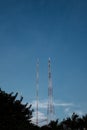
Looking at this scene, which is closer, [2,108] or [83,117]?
[2,108]

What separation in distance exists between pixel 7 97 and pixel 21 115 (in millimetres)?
3194

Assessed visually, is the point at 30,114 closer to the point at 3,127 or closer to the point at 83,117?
the point at 3,127

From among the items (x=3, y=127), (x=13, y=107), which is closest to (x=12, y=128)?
(x=3, y=127)

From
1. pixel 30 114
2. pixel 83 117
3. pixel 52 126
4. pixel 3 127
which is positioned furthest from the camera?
pixel 83 117

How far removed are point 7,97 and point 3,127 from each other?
643 cm

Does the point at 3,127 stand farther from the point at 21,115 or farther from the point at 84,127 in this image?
the point at 84,127

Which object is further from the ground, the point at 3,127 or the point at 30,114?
the point at 30,114

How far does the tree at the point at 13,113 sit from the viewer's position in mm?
37569

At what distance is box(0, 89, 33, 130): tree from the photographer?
123 feet

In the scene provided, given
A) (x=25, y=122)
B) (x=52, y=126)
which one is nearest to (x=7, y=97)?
(x=25, y=122)

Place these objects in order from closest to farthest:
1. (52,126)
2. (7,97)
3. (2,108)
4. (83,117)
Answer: (2,108) → (7,97) → (52,126) → (83,117)

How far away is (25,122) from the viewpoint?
140 feet

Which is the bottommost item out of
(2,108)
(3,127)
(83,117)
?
(3,127)

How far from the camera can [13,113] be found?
4109cm
